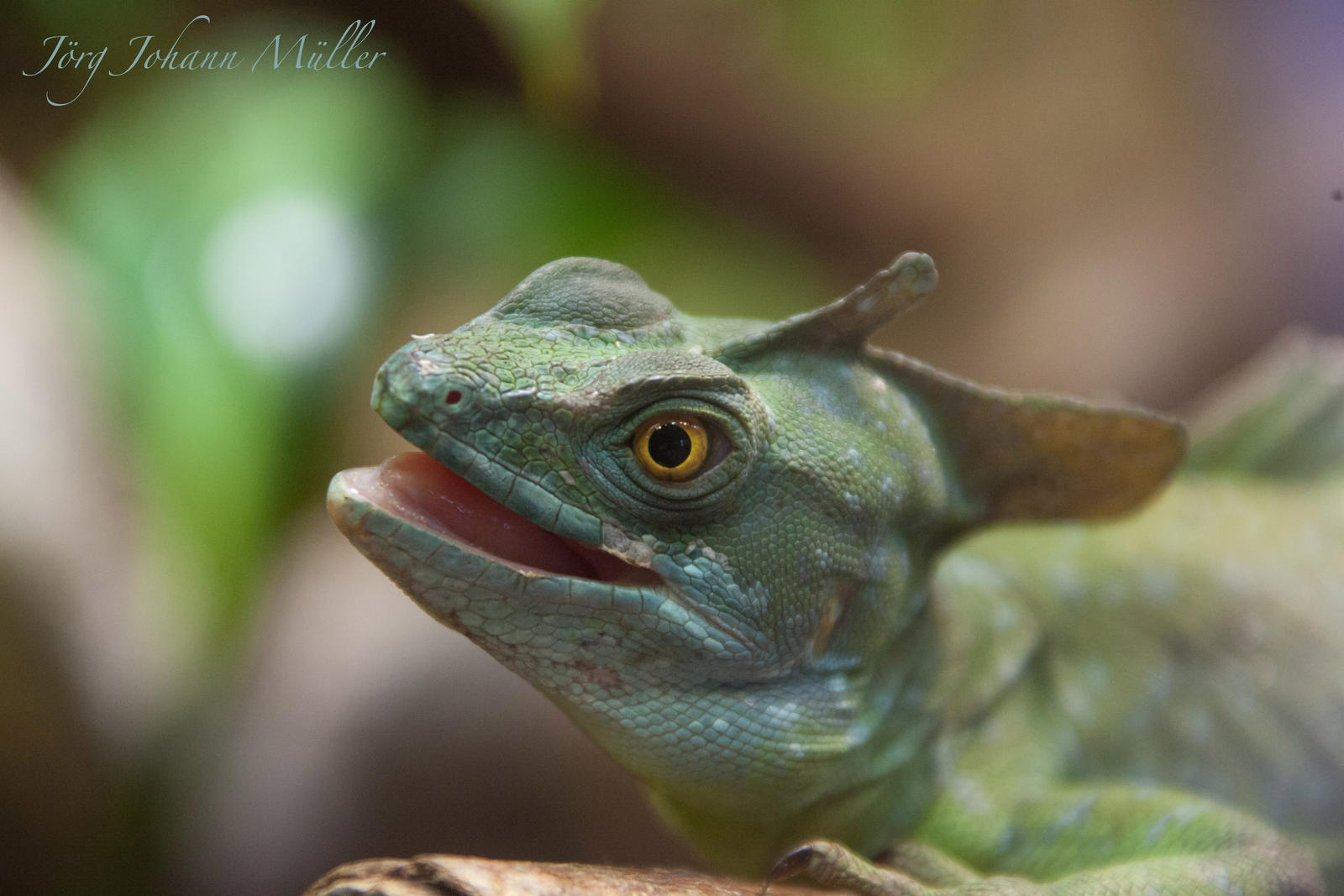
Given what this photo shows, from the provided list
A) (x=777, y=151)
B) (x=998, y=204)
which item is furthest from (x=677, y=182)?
(x=998, y=204)

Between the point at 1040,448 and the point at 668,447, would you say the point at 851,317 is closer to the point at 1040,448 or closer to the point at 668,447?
the point at 668,447

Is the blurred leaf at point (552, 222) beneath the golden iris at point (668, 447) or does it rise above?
above

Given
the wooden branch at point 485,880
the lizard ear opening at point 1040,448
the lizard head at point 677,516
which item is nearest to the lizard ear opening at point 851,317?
the lizard head at point 677,516

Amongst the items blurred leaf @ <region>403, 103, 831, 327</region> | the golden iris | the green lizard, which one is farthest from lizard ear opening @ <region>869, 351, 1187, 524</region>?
blurred leaf @ <region>403, 103, 831, 327</region>

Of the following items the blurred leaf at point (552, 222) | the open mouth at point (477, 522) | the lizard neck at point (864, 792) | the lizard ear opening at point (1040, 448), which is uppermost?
the blurred leaf at point (552, 222)

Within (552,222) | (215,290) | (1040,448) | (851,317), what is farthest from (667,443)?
(215,290)

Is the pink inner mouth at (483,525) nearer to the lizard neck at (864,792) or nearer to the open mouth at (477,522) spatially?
the open mouth at (477,522)

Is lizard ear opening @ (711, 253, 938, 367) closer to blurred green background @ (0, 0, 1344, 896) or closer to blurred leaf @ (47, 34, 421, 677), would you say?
blurred green background @ (0, 0, 1344, 896)
